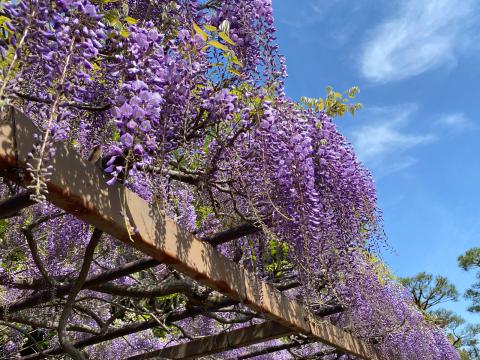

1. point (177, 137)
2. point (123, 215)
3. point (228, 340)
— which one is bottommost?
point (123, 215)

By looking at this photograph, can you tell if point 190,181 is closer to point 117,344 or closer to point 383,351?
point 117,344

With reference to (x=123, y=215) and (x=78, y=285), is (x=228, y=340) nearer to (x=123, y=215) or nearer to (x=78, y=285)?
(x=78, y=285)

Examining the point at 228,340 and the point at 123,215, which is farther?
the point at 228,340

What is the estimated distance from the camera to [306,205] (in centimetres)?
258

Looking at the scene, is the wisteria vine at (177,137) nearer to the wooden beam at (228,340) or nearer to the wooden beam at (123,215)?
the wooden beam at (123,215)

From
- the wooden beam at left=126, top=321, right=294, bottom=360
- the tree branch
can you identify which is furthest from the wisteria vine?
the wooden beam at left=126, top=321, right=294, bottom=360

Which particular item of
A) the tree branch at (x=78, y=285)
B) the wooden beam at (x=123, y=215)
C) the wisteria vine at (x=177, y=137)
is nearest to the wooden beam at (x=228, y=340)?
the wisteria vine at (x=177, y=137)

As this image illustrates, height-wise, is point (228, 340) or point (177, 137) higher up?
point (177, 137)

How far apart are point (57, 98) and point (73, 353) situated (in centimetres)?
158

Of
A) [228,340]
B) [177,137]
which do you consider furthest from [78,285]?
[228,340]

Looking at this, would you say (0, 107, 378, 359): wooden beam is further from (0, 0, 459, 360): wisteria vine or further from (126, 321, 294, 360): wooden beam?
(126, 321, 294, 360): wooden beam

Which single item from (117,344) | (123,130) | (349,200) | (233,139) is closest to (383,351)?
(117,344)

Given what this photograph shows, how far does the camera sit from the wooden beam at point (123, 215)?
1568 millimetres

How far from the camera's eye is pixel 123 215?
1.95 metres
